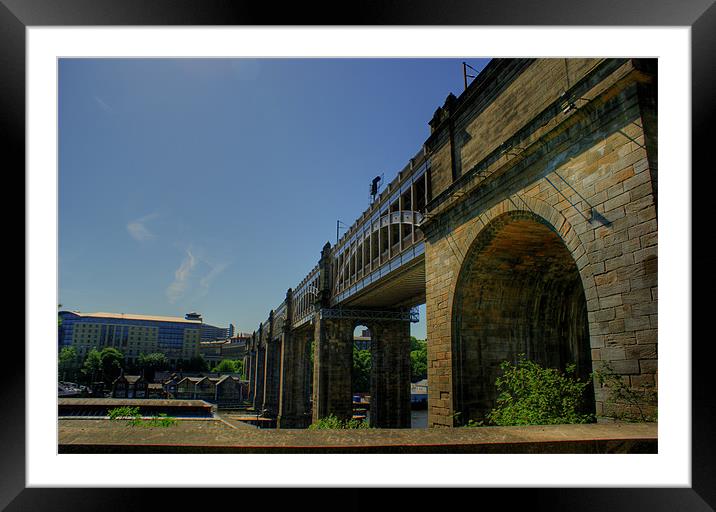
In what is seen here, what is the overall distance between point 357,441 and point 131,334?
145 m

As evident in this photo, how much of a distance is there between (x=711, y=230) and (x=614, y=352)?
11.1 ft

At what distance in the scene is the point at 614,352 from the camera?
7.12 m

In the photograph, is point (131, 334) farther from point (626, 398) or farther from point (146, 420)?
point (626, 398)

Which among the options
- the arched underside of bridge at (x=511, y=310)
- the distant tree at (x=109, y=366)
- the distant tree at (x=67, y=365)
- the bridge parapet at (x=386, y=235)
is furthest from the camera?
the distant tree at (x=67, y=365)

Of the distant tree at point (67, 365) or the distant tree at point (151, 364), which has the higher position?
the distant tree at point (67, 365)

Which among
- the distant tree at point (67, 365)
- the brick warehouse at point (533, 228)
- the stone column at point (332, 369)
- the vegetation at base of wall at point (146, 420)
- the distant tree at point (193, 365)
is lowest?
the distant tree at point (193, 365)

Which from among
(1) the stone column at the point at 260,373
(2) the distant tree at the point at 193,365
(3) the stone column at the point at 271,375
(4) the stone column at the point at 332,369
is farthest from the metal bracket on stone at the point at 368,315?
(2) the distant tree at the point at 193,365

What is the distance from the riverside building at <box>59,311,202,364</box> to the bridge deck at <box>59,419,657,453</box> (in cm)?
12292
